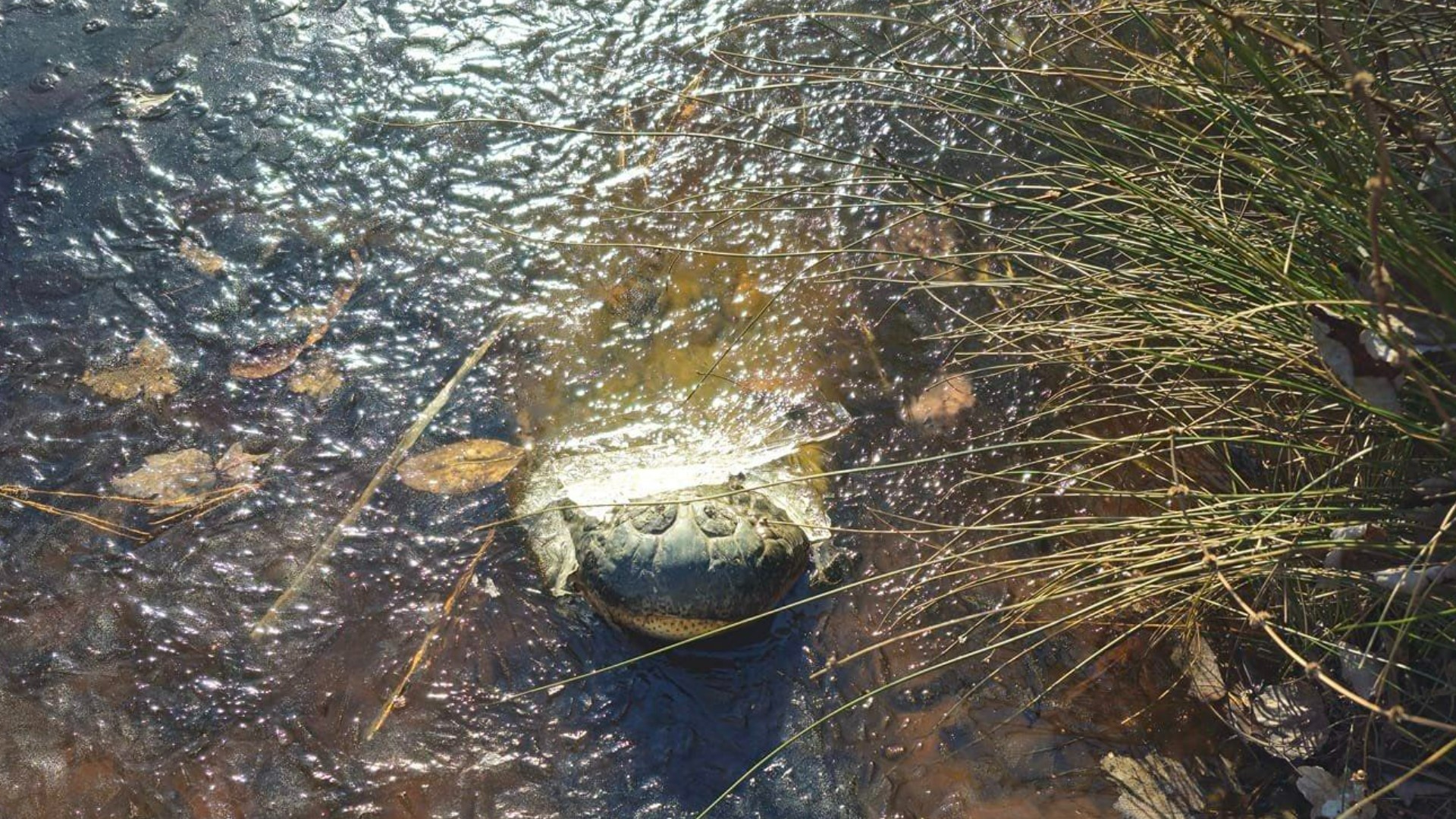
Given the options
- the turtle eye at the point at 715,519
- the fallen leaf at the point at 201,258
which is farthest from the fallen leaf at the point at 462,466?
the fallen leaf at the point at 201,258

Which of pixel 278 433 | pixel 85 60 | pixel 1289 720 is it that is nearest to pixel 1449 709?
pixel 1289 720

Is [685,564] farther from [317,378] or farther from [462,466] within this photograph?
[317,378]

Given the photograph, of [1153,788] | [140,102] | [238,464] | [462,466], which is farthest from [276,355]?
[1153,788]

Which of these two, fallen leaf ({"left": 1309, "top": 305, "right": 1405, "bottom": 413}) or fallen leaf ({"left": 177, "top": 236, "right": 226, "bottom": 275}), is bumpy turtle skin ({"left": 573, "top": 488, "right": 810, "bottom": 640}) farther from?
fallen leaf ({"left": 177, "top": 236, "right": 226, "bottom": 275})

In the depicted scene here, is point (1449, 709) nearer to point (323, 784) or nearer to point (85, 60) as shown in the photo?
point (323, 784)

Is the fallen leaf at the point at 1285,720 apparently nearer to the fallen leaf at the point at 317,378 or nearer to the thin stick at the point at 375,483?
the thin stick at the point at 375,483

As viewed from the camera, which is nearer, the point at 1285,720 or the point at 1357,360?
the point at 1357,360

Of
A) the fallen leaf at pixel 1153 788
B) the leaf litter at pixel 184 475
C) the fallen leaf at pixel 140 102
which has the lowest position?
the fallen leaf at pixel 1153 788

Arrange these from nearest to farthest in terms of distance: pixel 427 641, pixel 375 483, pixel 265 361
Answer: pixel 427 641 → pixel 375 483 → pixel 265 361
